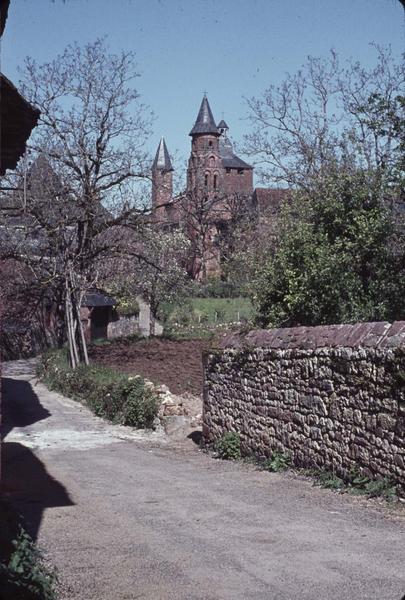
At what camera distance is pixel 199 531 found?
8.42 metres

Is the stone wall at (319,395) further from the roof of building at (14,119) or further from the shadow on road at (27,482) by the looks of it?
the roof of building at (14,119)

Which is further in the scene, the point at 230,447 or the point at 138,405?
the point at 138,405

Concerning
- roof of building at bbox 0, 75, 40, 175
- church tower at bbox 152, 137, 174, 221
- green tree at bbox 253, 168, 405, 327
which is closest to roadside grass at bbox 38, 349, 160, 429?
green tree at bbox 253, 168, 405, 327

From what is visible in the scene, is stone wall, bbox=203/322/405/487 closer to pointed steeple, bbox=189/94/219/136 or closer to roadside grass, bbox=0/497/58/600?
roadside grass, bbox=0/497/58/600

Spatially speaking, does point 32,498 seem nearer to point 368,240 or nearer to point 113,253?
point 368,240

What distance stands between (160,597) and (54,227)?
2242 centimetres

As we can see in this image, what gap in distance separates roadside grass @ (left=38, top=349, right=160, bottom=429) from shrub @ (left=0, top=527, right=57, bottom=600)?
12.7 meters

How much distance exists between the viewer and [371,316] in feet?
49.4

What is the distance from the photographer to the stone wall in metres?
9.91

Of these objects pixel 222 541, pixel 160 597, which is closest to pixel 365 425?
pixel 222 541

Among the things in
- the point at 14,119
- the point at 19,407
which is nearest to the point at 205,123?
the point at 19,407

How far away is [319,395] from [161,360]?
640 inches

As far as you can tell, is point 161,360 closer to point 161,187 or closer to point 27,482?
point 161,187

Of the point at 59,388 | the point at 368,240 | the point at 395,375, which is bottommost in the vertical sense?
the point at 59,388
